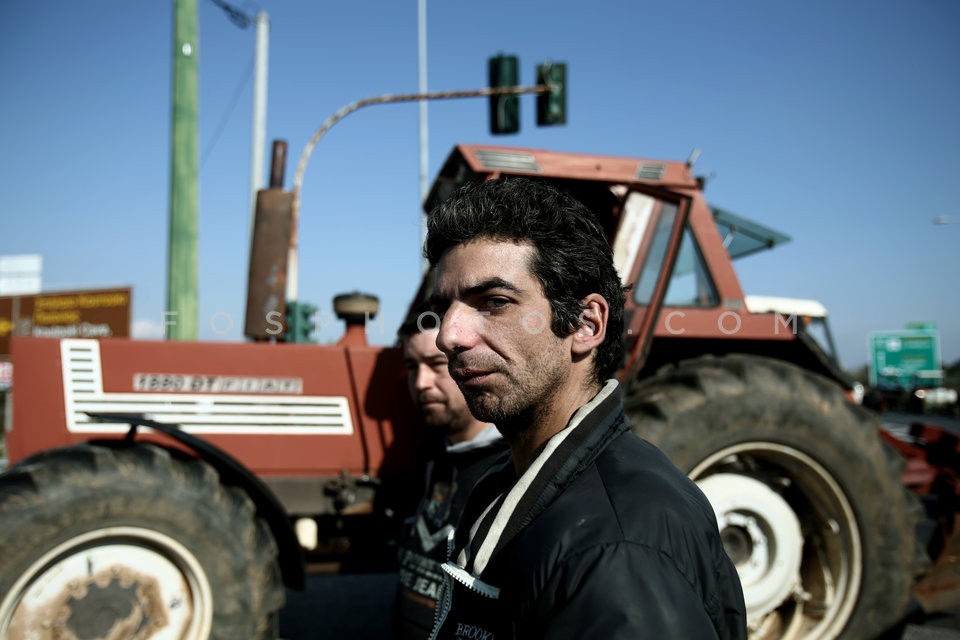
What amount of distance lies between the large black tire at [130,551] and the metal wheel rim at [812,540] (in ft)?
6.86

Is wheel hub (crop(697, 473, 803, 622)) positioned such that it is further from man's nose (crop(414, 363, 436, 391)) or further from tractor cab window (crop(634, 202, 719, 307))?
man's nose (crop(414, 363, 436, 391))

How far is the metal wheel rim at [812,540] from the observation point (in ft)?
10.9

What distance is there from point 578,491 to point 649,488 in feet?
0.32

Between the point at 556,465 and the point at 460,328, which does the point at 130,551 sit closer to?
the point at 460,328

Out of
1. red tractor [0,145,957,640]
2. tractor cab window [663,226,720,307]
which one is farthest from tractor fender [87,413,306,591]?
tractor cab window [663,226,720,307]

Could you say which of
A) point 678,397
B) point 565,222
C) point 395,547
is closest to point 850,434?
point 678,397

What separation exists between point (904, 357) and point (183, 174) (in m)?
33.3

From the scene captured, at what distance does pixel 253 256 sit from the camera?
13.0 feet

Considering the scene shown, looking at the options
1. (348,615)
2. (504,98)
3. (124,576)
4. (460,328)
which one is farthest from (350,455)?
(504,98)

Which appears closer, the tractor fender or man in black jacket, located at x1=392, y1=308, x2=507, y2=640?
man in black jacket, located at x1=392, y1=308, x2=507, y2=640

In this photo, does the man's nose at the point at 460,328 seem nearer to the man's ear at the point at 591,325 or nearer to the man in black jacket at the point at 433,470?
the man's ear at the point at 591,325

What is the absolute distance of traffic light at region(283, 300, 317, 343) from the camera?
452cm

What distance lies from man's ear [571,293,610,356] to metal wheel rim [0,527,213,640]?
2.36 m

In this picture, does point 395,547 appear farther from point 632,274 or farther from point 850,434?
point 850,434
